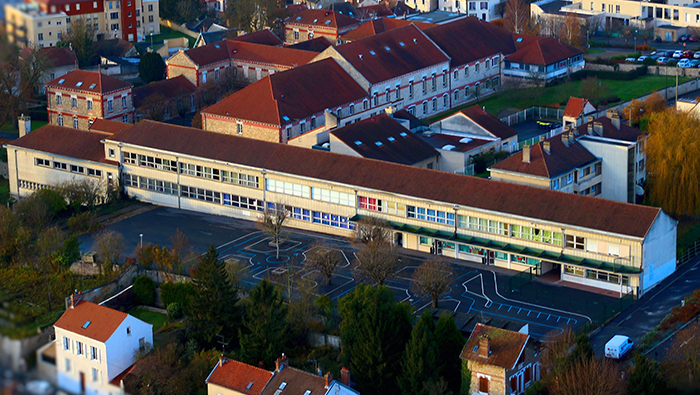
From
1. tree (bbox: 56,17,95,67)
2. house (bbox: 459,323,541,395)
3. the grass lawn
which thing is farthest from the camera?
tree (bbox: 56,17,95,67)

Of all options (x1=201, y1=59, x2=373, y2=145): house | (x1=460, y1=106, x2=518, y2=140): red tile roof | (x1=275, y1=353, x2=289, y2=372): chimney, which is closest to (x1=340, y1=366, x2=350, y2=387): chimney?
(x1=275, y1=353, x2=289, y2=372): chimney

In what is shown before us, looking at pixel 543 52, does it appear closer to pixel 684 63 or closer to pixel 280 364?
pixel 684 63

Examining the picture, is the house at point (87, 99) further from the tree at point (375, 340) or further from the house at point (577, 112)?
the tree at point (375, 340)

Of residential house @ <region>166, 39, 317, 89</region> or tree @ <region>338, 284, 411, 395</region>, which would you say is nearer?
tree @ <region>338, 284, 411, 395</region>

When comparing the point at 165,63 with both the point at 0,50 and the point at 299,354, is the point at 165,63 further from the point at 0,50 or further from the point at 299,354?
the point at 0,50

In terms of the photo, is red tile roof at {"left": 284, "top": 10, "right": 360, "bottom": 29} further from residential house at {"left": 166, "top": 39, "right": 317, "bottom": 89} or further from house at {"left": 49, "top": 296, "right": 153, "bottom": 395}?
house at {"left": 49, "top": 296, "right": 153, "bottom": 395}

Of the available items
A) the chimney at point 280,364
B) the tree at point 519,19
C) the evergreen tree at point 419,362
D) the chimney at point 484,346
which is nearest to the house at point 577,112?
the tree at point 519,19
